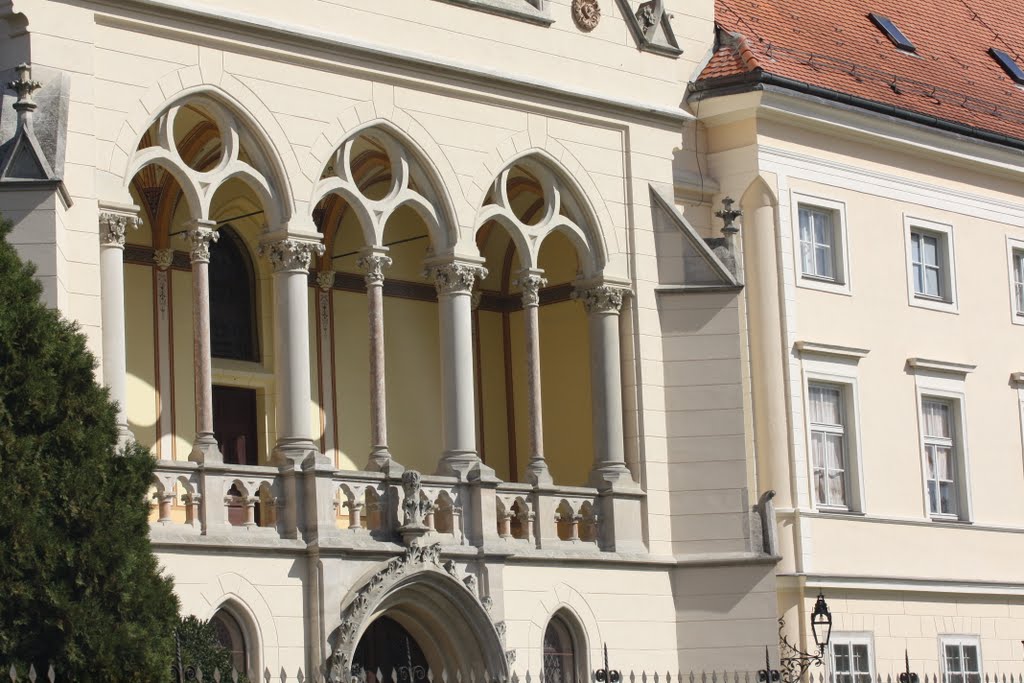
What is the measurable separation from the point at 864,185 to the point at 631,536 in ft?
21.8

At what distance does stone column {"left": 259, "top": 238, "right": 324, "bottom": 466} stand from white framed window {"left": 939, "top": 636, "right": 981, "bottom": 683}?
10735 mm

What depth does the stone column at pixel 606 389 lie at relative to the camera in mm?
26719

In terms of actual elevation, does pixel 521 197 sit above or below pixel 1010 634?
above

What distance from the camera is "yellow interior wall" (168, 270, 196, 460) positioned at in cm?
2662

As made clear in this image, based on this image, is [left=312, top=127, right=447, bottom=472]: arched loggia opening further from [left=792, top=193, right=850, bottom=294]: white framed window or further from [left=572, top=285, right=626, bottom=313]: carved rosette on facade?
[left=792, top=193, right=850, bottom=294]: white framed window

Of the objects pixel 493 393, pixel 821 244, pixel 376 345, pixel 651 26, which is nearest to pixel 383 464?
pixel 376 345

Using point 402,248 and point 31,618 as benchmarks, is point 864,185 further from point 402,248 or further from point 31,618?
point 31,618

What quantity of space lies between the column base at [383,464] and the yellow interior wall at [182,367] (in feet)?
10.1

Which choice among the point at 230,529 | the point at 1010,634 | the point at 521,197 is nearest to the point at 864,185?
the point at 521,197

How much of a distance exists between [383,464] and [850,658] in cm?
778

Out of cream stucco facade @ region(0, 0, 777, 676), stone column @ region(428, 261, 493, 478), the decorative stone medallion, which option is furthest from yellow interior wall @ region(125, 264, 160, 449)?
the decorative stone medallion

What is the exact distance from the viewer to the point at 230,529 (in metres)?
22.8

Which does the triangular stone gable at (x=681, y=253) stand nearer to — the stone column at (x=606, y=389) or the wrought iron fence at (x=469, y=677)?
the stone column at (x=606, y=389)

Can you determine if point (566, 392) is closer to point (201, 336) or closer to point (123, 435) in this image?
point (201, 336)
